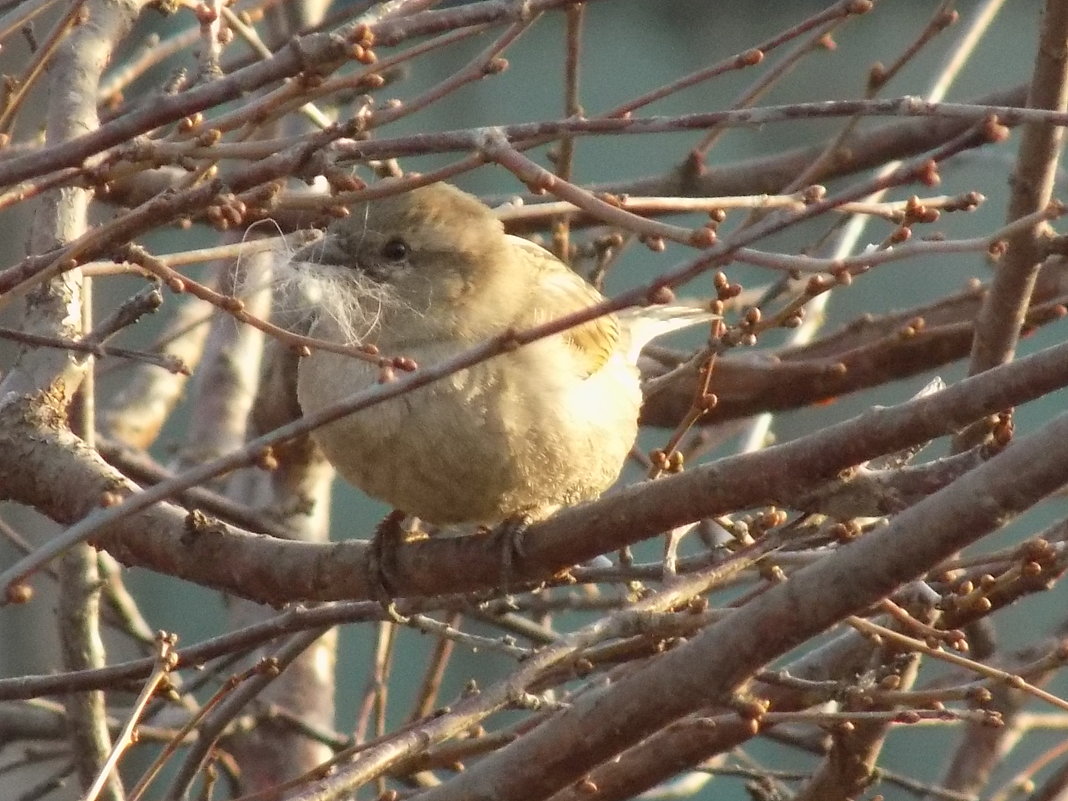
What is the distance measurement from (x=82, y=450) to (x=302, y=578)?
0.57 m

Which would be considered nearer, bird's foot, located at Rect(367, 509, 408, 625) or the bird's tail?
bird's foot, located at Rect(367, 509, 408, 625)

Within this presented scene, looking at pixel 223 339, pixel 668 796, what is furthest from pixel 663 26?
pixel 668 796

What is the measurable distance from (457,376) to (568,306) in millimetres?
733

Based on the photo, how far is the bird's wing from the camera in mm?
3980

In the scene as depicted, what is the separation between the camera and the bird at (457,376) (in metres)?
3.49

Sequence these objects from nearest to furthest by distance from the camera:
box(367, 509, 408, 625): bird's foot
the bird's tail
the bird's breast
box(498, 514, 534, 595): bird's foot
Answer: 1. box(498, 514, 534, 595): bird's foot
2. box(367, 509, 408, 625): bird's foot
3. the bird's breast
4. the bird's tail

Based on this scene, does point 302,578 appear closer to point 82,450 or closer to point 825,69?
point 82,450

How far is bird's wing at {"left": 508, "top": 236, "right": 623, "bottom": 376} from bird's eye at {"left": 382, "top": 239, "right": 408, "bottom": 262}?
0.31m

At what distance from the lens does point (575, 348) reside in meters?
3.96

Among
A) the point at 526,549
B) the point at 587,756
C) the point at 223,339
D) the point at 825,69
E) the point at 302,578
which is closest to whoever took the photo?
the point at 587,756

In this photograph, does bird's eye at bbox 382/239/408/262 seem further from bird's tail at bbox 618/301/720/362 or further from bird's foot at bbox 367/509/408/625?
bird's tail at bbox 618/301/720/362

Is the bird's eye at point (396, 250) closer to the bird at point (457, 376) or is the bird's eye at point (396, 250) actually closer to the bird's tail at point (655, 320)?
the bird at point (457, 376)

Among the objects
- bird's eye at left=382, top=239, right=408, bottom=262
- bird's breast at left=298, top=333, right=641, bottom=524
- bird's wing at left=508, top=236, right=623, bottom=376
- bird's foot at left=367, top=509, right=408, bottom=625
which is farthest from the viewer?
bird's wing at left=508, top=236, right=623, bottom=376

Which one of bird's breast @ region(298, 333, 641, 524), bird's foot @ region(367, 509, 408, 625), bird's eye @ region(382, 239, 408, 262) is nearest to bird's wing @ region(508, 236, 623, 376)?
bird's breast @ region(298, 333, 641, 524)
